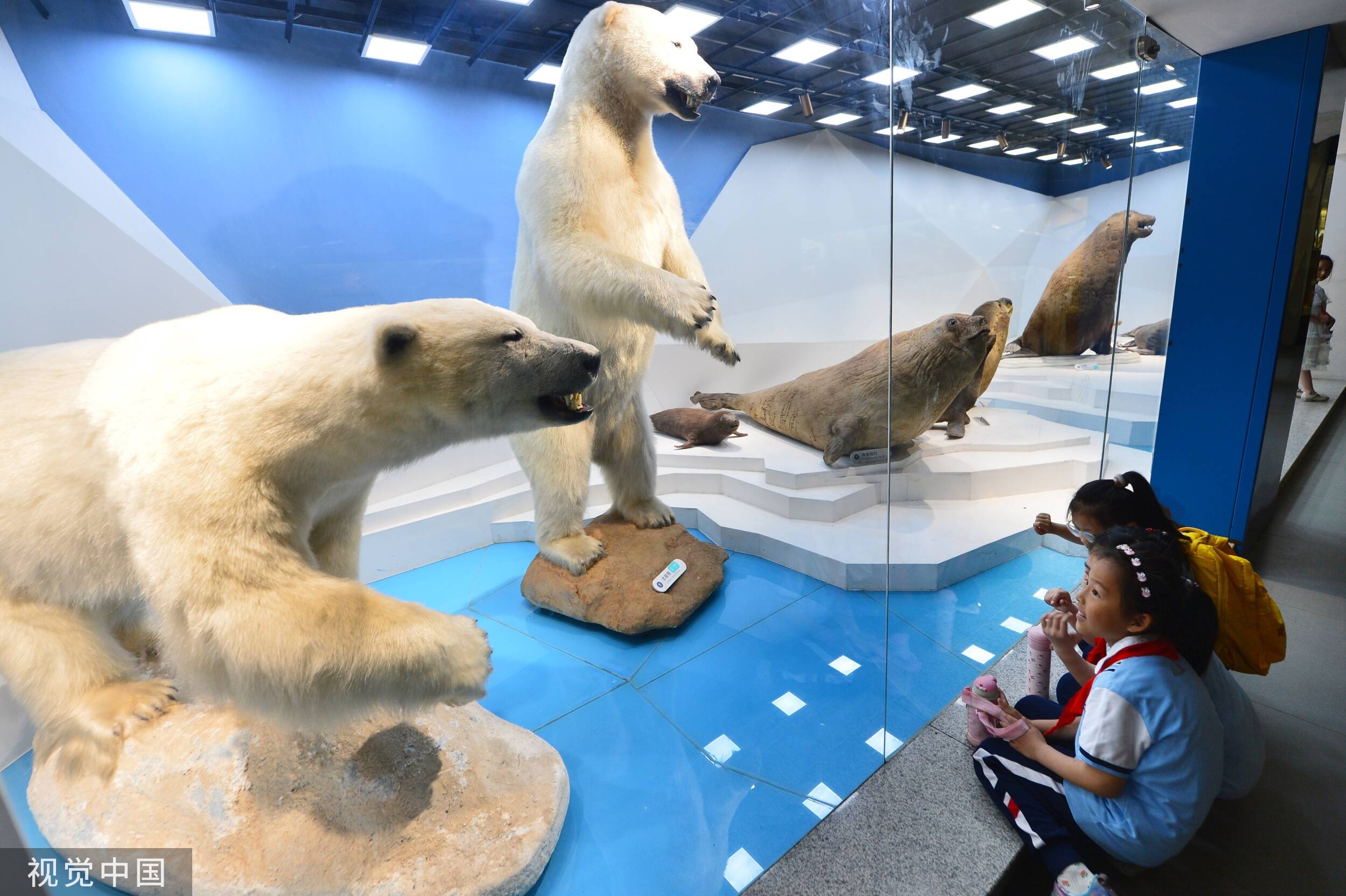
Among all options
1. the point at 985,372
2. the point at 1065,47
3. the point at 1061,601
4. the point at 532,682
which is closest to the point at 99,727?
the point at 532,682

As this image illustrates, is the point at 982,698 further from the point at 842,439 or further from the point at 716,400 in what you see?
the point at 716,400

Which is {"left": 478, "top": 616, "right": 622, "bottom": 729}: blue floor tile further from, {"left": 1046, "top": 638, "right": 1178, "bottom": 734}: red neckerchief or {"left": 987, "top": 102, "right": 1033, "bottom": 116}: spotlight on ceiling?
{"left": 987, "top": 102, "right": 1033, "bottom": 116}: spotlight on ceiling

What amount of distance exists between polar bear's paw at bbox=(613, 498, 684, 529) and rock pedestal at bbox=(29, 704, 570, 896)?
2.30 ft

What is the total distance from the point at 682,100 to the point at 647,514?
3.67 ft

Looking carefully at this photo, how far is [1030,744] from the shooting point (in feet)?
5.65

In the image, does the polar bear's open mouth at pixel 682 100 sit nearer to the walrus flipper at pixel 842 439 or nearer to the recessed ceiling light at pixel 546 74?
the recessed ceiling light at pixel 546 74

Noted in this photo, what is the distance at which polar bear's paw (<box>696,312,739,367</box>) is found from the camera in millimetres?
1429

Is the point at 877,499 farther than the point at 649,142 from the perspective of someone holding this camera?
Yes

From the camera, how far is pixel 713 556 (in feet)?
6.32

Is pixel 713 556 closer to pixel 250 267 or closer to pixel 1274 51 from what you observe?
pixel 250 267

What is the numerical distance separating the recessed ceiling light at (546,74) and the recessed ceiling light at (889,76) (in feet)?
2.81

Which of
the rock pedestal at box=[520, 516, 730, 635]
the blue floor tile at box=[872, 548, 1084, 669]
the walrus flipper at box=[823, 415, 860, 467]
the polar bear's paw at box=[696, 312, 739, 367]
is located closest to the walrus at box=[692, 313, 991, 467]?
the walrus flipper at box=[823, 415, 860, 467]

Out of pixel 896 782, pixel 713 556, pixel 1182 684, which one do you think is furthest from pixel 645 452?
pixel 1182 684

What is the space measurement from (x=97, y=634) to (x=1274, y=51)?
16.2ft
